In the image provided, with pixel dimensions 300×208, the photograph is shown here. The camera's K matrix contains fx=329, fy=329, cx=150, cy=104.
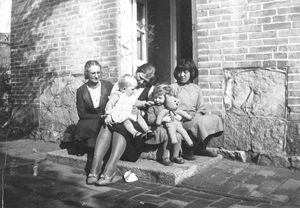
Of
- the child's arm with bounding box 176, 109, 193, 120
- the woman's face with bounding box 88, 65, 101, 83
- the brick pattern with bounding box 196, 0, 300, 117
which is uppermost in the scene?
the brick pattern with bounding box 196, 0, 300, 117

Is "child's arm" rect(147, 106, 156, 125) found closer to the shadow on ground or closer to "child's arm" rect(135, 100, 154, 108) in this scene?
"child's arm" rect(135, 100, 154, 108)

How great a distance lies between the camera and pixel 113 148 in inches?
157

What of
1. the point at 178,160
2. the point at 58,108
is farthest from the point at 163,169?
the point at 58,108

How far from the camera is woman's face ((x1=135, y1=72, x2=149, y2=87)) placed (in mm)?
4539

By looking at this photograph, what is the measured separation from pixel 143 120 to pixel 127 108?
256mm

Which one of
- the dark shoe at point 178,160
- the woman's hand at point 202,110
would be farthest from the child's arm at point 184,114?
the dark shoe at point 178,160

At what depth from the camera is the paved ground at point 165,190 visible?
313 centimetres

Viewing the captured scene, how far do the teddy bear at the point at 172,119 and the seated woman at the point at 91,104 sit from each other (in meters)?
1.02

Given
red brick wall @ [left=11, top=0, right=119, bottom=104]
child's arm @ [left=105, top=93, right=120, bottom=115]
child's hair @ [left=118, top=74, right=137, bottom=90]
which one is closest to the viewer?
child's arm @ [left=105, top=93, right=120, bottom=115]

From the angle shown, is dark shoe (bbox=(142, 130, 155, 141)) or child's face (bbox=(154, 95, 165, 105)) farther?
child's face (bbox=(154, 95, 165, 105))

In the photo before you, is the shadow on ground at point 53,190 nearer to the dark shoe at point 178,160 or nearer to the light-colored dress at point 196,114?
the dark shoe at point 178,160

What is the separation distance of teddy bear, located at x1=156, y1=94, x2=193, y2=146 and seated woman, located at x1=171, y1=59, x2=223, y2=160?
0.19 m

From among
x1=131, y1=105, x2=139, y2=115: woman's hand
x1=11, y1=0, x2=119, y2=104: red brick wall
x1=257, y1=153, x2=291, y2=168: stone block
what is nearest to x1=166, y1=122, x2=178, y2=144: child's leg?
x1=131, y1=105, x2=139, y2=115: woman's hand

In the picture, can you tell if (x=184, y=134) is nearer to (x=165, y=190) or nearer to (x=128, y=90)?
(x=165, y=190)
